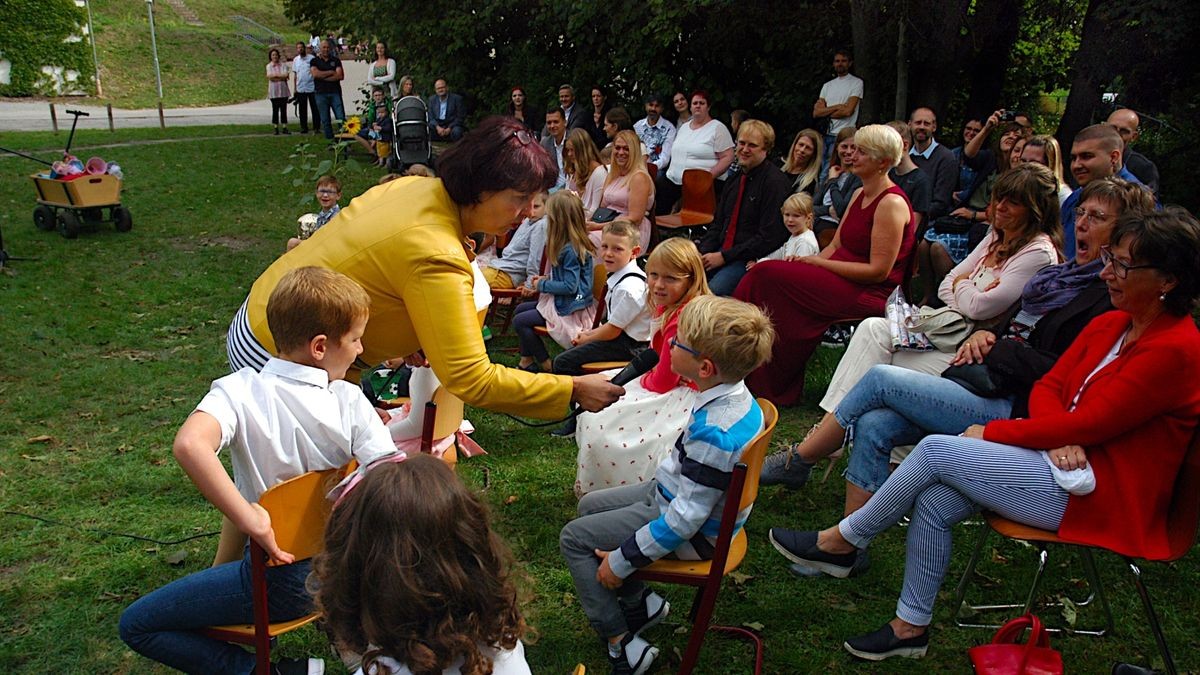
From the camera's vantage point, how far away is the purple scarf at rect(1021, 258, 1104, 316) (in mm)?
3604

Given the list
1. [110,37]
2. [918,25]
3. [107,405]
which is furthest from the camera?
[110,37]

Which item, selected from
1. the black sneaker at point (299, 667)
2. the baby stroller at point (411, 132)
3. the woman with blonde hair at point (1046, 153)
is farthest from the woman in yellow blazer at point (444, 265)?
the baby stroller at point (411, 132)

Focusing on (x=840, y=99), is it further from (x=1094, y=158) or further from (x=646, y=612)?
(x=646, y=612)

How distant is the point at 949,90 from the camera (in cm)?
962

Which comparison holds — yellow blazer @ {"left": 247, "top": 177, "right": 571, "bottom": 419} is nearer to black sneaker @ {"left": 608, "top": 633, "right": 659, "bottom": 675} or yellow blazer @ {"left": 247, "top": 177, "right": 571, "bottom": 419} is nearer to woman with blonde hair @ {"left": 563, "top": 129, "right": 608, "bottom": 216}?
black sneaker @ {"left": 608, "top": 633, "right": 659, "bottom": 675}

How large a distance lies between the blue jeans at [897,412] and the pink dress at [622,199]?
13.6ft

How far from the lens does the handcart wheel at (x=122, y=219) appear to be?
410 inches

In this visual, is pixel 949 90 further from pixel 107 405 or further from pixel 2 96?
pixel 2 96

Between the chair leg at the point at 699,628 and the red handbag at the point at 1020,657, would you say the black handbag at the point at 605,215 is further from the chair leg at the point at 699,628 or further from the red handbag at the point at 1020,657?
the red handbag at the point at 1020,657

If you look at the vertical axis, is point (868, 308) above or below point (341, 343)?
below

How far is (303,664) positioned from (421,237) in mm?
1358

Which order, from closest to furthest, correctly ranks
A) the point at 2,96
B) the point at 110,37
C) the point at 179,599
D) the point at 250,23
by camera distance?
1. the point at 179,599
2. the point at 2,96
3. the point at 110,37
4. the point at 250,23

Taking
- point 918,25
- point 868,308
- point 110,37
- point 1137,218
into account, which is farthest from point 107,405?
point 110,37

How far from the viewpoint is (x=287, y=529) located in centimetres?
232
